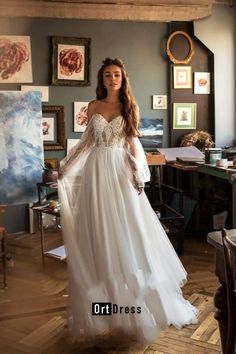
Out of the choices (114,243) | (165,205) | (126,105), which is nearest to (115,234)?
(114,243)

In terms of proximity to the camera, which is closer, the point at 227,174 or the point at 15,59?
the point at 227,174

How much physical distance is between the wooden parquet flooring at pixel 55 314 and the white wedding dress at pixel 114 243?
0.27ft

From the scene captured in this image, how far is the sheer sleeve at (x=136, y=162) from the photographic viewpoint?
2.27 meters

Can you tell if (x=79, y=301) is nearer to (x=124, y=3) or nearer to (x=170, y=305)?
(x=170, y=305)

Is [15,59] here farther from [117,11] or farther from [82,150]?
[82,150]

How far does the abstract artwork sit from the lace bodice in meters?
2.04

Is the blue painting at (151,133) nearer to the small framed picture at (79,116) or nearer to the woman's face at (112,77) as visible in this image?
the small framed picture at (79,116)

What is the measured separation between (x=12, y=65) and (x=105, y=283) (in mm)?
2658

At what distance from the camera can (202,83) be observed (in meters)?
4.40

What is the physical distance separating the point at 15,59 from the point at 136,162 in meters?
2.30

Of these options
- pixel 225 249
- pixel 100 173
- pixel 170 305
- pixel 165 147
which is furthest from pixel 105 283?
pixel 165 147

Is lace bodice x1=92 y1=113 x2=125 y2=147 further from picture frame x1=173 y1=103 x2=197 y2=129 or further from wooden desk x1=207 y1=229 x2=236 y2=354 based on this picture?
picture frame x1=173 y1=103 x2=197 y2=129

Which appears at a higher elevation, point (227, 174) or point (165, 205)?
point (227, 174)

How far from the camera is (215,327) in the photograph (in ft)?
7.60
